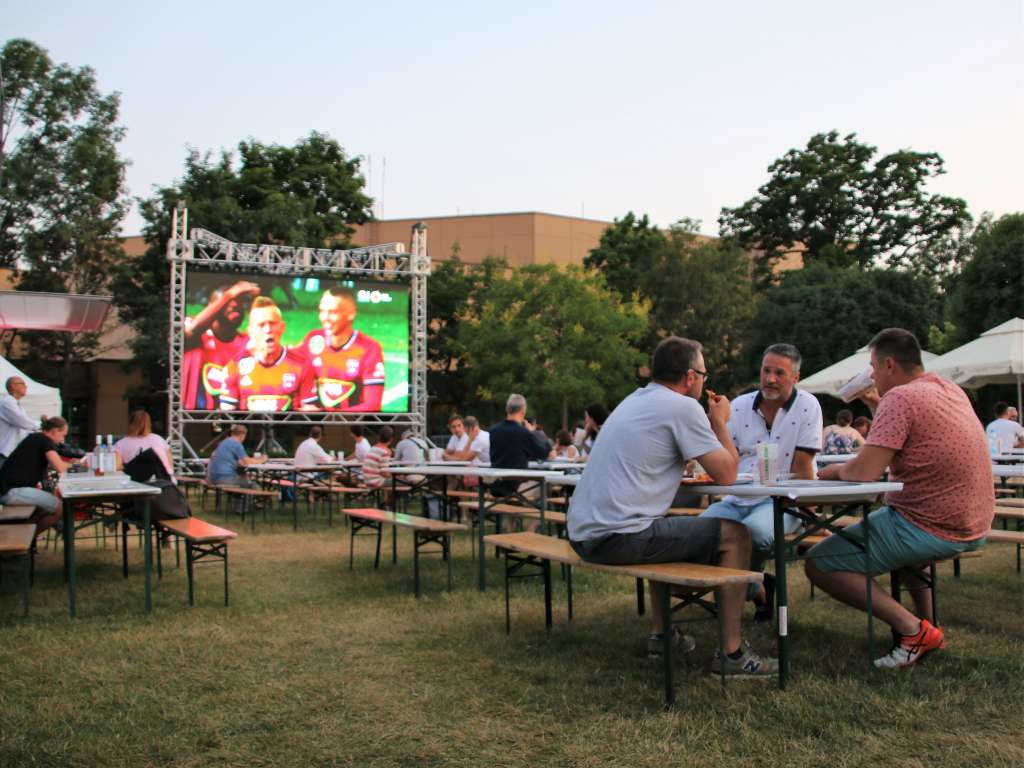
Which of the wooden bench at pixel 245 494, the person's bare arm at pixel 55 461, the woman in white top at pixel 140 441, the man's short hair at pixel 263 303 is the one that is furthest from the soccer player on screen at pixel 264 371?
the person's bare arm at pixel 55 461

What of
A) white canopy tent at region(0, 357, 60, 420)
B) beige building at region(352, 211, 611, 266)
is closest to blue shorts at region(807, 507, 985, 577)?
white canopy tent at region(0, 357, 60, 420)

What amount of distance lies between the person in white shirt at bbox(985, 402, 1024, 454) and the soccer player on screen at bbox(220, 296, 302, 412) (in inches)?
548

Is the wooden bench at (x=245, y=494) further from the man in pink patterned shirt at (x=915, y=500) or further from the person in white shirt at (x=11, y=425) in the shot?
the man in pink patterned shirt at (x=915, y=500)

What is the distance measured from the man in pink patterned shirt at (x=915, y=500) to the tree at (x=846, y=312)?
89.8 ft

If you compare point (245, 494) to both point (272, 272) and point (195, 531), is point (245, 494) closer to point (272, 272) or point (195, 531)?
point (195, 531)

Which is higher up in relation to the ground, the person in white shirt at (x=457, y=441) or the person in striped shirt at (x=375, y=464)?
the person in white shirt at (x=457, y=441)

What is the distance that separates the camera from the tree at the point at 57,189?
31.1 m

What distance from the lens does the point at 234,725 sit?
345 centimetres

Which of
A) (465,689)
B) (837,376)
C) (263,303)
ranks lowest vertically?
(465,689)

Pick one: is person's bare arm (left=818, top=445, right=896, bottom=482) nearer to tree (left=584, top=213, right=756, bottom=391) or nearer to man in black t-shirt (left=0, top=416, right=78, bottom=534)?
man in black t-shirt (left=0, top=416, right=78, bottom=534)

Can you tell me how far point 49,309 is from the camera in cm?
1280

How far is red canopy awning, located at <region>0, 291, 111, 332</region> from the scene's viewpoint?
1221cm

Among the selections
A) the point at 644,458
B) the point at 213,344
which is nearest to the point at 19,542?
the point at 644,458

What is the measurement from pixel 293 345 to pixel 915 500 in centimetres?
1761
